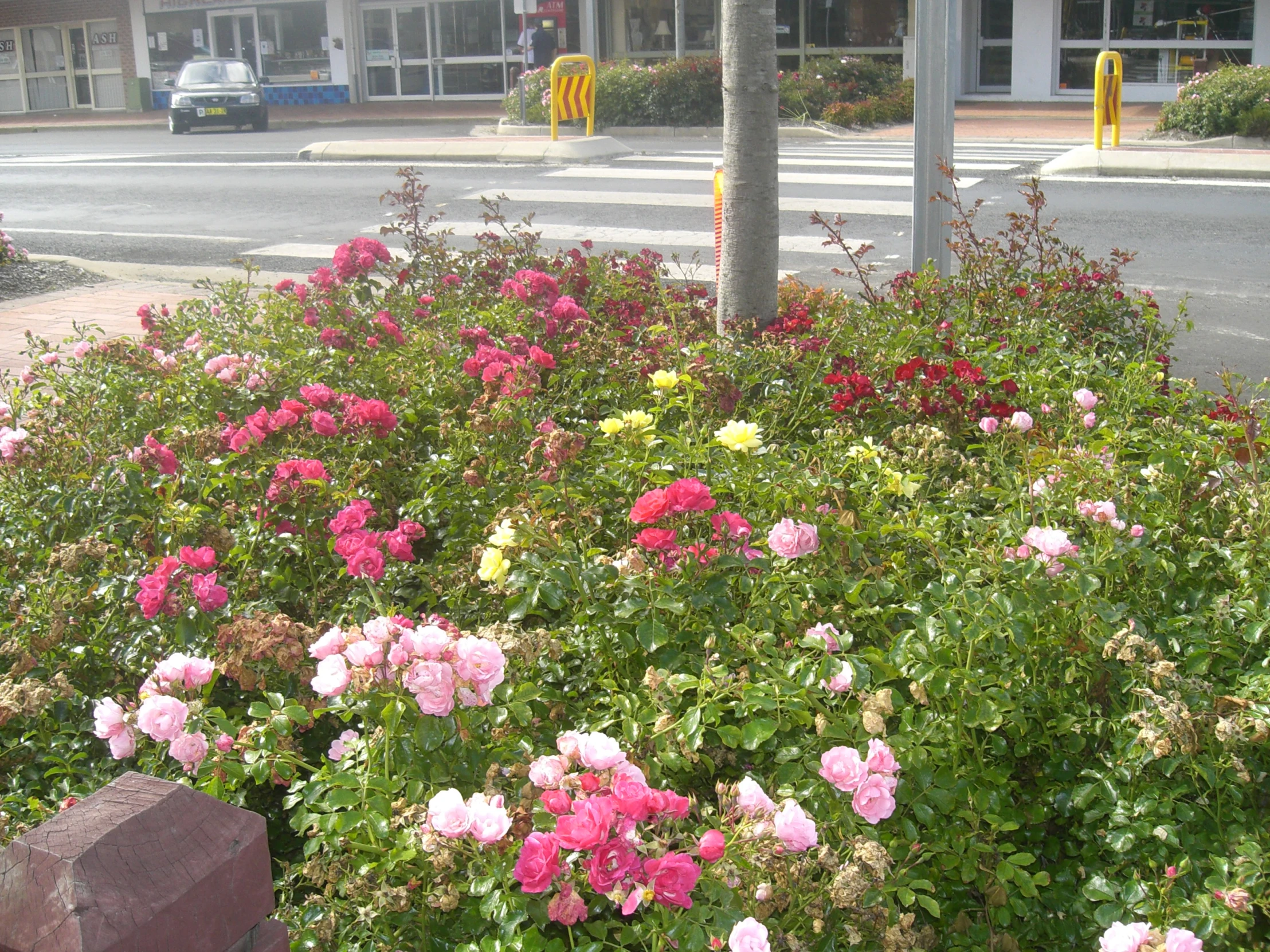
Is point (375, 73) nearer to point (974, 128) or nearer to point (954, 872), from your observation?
point (974, 128)

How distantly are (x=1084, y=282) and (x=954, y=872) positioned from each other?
319 cm

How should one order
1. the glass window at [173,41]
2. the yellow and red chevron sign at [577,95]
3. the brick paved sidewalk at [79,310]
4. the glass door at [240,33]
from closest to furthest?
1. the brick paved sidewalk at [79,310]
2. the yellow and red chevron sign at [577,95]
3. the glass door at [240,33]
4. the glass window at [173,41]

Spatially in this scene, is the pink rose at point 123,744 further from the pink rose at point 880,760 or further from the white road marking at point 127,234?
the white road marking at point 127,234

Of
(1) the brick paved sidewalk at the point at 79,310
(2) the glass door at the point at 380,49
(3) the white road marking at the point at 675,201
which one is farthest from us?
(2) the glass door at the point at 380,49

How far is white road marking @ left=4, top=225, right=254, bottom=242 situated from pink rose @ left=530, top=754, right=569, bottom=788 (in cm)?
1034

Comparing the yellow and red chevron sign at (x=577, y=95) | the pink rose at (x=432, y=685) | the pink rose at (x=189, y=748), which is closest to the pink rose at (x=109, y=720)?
the pink rose at (x=189, y=748)

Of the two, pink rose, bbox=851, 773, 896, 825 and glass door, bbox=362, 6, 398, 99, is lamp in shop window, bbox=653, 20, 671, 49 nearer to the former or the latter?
glass door, bbox=362, 6, 398, 99

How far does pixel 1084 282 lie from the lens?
4.66 meters

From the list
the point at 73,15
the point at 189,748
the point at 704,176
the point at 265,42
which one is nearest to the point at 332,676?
the point at 189,748

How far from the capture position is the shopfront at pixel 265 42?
105ft

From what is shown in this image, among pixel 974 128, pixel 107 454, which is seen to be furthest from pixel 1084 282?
pixel 974 128

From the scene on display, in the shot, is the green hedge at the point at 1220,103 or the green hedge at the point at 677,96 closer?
the green hedge at the point at 1220,103

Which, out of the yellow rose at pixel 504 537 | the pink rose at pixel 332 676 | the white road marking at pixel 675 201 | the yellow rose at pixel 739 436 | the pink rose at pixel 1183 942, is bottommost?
the pink rose at pixel 1183 942

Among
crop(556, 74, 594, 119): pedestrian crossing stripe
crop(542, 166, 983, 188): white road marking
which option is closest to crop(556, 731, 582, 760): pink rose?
crop(542, 166, 983, 188): white road marking
